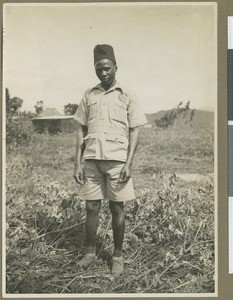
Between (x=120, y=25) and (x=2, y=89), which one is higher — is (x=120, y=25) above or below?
above

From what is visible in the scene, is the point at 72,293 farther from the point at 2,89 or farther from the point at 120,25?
the point at 120,25

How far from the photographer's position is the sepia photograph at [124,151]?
153cm

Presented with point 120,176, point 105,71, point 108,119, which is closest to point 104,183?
point 120,176

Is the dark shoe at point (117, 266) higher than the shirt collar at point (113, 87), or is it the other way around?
the shirt collar at point (113, 87)

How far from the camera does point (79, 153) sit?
60.4 inches

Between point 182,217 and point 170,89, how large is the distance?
1.19 ft

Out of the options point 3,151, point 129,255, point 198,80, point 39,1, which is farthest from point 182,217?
point 39,1

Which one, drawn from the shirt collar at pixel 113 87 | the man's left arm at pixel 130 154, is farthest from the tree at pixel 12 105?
the man's left arm at pixel 130 154

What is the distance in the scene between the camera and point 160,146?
1535 millimetres

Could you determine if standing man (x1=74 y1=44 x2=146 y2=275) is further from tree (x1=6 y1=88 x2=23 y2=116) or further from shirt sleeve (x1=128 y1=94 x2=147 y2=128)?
tree (x1=6 y1=88 x2=23 y2=116)

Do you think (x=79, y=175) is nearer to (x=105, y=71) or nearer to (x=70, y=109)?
(x=70, y=109)

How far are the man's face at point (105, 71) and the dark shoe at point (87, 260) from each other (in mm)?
483

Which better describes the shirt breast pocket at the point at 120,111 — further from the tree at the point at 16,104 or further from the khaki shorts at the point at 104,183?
the tree at the point at 16,104

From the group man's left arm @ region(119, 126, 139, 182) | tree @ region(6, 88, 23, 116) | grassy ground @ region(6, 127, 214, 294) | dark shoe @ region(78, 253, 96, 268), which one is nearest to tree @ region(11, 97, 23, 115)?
tree @ region(6, 88, 23, 116)
